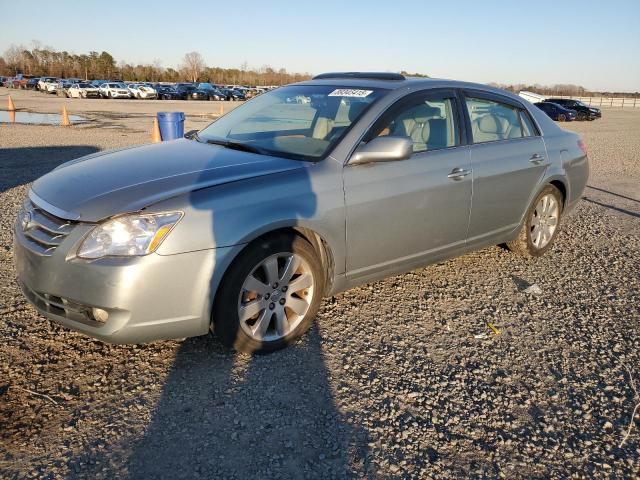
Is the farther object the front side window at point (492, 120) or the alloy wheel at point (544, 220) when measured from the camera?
the alloy wheel at point (544, 220)

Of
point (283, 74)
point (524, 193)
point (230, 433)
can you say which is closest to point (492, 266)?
point (524, 193)

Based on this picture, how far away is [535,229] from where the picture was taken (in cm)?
525

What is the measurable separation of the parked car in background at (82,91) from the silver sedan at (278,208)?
44856mm

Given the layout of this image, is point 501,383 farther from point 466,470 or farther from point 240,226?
point 240,226

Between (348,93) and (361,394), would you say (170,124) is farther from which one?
(361,394)

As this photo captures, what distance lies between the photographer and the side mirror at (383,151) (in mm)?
3465

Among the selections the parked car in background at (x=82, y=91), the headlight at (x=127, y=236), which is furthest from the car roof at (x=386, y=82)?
the parked car in background at (x=82, y=91)

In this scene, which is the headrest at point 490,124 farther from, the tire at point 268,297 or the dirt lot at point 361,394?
the tire at point 268,297

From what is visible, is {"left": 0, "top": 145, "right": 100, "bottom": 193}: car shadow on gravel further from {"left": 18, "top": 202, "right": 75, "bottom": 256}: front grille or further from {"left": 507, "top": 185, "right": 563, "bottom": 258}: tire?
{"left": 507, "top": 185, "right": 563, "bottom": 258}: tire

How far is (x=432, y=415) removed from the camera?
2.78 meters

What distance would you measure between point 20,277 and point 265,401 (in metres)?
1.69

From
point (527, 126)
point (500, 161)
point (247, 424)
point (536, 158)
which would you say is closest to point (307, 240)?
point (247, 424)

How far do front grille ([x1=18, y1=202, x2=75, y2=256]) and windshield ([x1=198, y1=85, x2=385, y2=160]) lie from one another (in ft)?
4.66

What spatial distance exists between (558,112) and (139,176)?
3528cm
